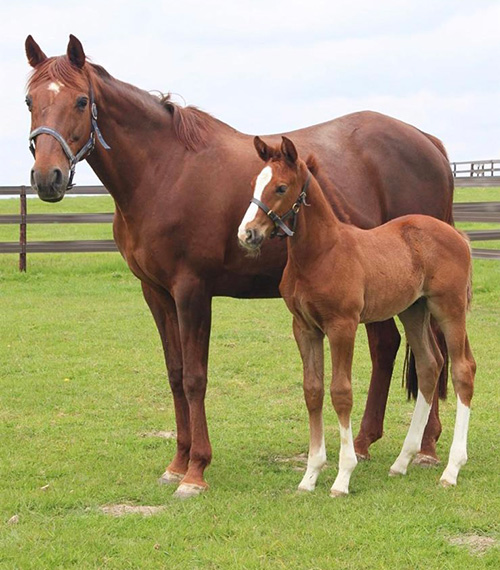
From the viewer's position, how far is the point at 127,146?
5.43 m

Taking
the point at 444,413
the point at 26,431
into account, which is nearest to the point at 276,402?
the point at 444,413

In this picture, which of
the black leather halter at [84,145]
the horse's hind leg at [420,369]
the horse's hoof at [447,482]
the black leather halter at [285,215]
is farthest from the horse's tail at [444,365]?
the black leather halter at [84,145]

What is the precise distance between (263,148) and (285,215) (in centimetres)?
39

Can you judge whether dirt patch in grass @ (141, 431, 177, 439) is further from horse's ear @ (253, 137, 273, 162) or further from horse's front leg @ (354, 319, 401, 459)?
horse's ear @ (253, 137, 273, 162)

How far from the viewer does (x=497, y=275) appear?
1486 centimetres

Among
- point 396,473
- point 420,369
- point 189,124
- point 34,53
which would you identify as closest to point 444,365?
point 420,369

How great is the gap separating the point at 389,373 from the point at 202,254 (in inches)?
74.9

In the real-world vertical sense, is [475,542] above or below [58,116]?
below

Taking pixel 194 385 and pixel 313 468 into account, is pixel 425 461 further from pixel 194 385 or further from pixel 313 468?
pixel 194 385

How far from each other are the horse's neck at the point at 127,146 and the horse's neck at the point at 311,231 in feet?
3.35

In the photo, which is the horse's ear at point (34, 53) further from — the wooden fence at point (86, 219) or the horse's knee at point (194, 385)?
the wooden fence at point (86, 219)

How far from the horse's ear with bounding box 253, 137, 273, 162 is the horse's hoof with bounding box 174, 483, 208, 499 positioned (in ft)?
6.64

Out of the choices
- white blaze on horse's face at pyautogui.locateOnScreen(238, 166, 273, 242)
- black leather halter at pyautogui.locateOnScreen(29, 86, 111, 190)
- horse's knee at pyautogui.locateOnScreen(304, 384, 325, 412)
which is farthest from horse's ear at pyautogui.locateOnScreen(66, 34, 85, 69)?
horse's knee at pyautogui.locateOnScreen(304, 384, 325, 412)

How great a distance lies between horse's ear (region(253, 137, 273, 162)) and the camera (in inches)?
187
